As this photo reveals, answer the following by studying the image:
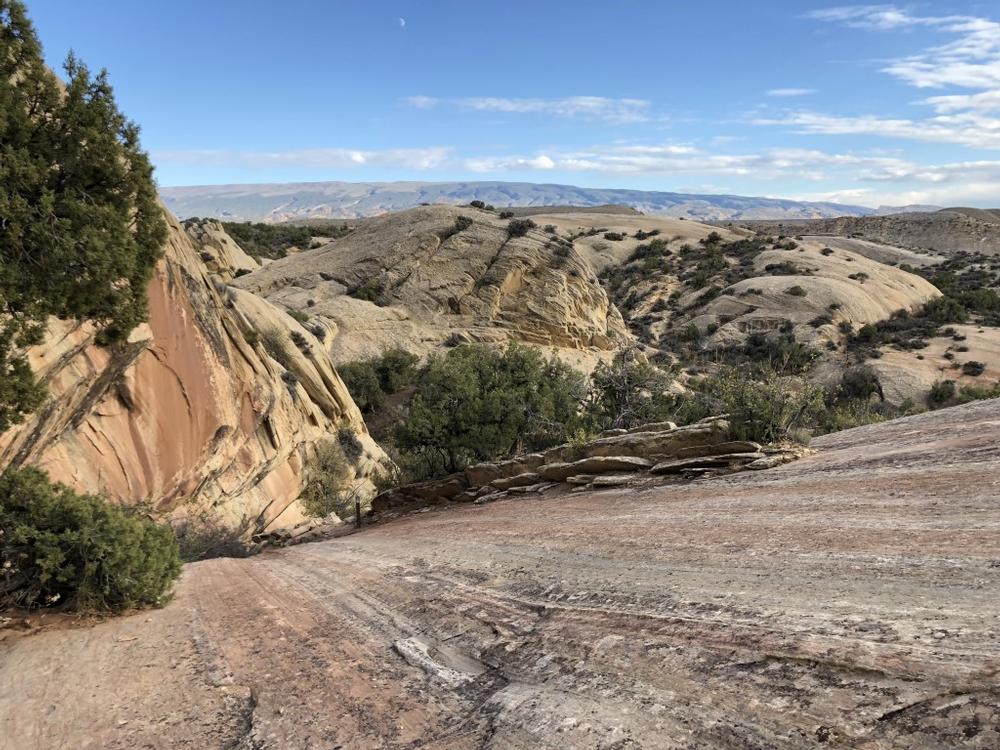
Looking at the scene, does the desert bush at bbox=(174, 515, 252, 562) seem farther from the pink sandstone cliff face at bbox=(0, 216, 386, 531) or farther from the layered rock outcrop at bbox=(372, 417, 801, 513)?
the layered rock outcrop at bbox=(372, 417, 801, 513)

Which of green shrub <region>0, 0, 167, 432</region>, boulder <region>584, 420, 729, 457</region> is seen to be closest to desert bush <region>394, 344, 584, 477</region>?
boulder <region>584, 420, 729, 457</region>

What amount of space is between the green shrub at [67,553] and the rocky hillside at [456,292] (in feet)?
88.0

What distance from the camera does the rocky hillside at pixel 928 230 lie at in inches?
3428

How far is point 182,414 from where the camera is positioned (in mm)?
15422

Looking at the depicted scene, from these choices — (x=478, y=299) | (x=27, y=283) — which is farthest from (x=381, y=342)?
(x=27, y=283)

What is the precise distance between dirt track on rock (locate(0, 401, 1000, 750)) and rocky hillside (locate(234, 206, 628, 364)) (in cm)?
2836

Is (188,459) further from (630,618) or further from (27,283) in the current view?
(630,618)

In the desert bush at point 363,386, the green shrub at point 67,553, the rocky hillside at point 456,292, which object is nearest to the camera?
the green shrub at point 67,553

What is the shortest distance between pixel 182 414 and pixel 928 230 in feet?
384

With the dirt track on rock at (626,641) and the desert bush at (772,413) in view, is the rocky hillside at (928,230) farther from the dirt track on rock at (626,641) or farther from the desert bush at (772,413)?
the dirt track on rock at (626,641)

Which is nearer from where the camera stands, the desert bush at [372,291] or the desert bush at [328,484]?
the desert bush at [328,484]

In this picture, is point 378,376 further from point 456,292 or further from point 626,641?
point 626,641

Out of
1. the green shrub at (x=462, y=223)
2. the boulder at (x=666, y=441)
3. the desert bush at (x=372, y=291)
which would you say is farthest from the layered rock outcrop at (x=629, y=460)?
the green shrub at (x=462, y=223)

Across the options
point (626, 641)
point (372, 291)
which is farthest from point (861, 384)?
point (626, 641)
